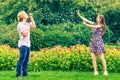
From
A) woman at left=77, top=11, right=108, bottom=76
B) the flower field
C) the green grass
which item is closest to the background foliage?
the flower field

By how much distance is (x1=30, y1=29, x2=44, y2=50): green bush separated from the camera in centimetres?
2017

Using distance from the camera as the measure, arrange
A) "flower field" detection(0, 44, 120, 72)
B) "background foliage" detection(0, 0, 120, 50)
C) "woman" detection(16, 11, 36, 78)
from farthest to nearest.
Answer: "background foliage" detection(0, 0, 120, 50), "flower field" detection(0, 44, 120, 72), "woman" detection(16, 11, 36, 78)

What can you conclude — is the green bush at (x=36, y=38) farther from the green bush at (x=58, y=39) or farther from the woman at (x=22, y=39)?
the woman at (x=22, y=39)

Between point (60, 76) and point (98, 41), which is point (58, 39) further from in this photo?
point (60, 76)

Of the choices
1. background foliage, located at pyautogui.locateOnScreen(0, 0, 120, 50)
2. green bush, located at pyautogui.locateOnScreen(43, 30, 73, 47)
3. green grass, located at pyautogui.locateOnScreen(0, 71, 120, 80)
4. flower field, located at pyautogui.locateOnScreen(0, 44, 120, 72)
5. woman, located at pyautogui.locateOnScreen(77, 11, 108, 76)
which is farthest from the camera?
background foliage, located at pyautogui.locateOnScreen(0, 0, 120, 50)

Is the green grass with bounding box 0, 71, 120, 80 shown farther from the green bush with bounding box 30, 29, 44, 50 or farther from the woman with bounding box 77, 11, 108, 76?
the green bush with bounding box 30, 29, 44, 50

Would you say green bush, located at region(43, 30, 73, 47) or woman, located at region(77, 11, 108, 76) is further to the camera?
green bush, located at region(43, 30, 73, 47)

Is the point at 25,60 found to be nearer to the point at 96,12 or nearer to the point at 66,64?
the point at 66,64

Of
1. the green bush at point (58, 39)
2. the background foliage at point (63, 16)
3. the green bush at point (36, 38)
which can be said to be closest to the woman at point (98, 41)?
the green bush at point (36, 38)

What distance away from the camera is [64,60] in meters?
13.6

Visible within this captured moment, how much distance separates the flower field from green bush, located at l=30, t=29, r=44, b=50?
6114 millimetres

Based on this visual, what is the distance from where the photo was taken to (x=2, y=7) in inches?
1040

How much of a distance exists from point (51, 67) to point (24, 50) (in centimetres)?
252

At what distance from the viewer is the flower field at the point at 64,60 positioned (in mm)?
13406
